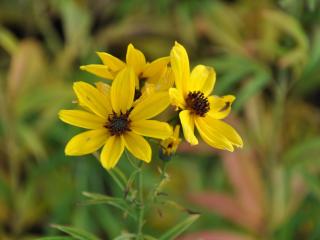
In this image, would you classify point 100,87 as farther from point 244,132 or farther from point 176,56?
point 244,132

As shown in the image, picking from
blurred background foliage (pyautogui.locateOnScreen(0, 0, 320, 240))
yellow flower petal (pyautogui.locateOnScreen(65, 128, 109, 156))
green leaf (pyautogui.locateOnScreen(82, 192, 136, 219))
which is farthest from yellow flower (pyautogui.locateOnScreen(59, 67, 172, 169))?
blurred background foliage (pyautogui.locateOnScreen(0, 0, 320, 240))

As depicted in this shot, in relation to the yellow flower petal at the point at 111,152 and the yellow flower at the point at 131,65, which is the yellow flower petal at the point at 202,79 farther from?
the yellow flower petal at the point at 111,152

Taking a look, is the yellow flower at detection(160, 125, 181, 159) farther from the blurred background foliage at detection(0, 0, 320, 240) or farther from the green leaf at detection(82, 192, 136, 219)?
the blurred background foliage at detection(0, 0, 320, 240)

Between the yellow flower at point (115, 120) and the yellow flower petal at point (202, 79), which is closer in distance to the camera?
the yellow flower at point (115, 120)

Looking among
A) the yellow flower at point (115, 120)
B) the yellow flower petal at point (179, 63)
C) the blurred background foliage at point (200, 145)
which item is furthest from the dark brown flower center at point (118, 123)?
the blurred background foliage at point (200, 145)

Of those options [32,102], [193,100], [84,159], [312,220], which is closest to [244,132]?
[312,220]

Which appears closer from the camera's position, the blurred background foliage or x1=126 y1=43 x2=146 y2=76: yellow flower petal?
x1=126 y1=43 x2=146 y2=76: yellow flower petal
